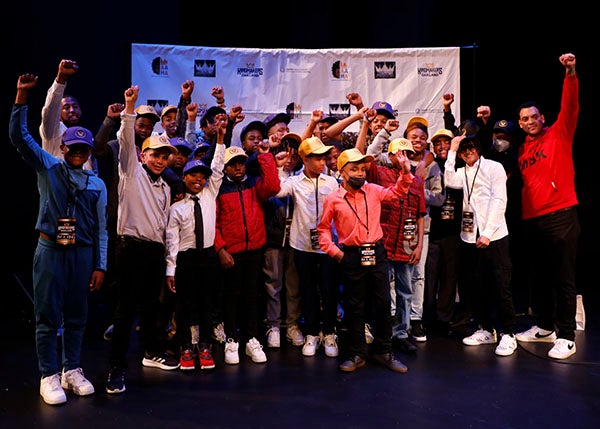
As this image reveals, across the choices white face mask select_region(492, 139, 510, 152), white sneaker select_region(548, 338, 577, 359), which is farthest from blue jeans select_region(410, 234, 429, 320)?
white face mask select_region(492, 139, 510, 152)

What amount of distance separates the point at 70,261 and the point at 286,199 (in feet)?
5.80

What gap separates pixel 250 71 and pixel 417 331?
3.01 metres

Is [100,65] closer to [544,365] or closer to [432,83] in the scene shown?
[432,83]

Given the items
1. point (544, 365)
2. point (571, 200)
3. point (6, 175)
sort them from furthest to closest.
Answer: point (6, 175)
point (571, 200)
point (544, 365)

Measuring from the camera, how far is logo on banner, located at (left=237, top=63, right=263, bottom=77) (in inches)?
239

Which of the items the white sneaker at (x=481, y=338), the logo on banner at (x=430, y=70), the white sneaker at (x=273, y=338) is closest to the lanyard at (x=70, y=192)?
the white sneaker at (x=273, y=338)

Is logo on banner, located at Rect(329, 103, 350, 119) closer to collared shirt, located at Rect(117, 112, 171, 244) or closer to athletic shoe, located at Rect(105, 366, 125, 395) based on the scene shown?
collared shirt, located at Rect(117, 112, 171, 244)

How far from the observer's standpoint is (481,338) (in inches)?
185

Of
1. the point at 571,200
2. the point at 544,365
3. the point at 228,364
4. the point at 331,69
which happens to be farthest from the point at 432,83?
the point at 228,364

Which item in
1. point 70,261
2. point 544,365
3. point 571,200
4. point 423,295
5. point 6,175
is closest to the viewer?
point 70,261

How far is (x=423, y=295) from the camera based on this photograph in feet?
16.2

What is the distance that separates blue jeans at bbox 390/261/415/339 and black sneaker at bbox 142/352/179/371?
5.29ft

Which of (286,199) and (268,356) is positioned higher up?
(286,199)

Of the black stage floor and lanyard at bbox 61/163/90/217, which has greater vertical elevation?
lanyard at bbox 61/163/90/217
